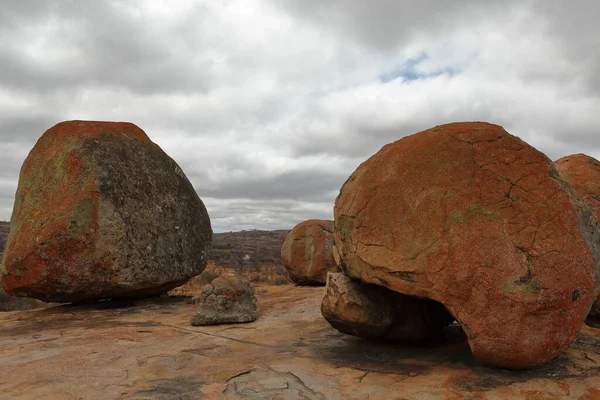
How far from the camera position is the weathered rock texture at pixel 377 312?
16.7 ft

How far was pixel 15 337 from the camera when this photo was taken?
6.20 metres

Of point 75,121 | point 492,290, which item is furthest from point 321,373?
point 75,121

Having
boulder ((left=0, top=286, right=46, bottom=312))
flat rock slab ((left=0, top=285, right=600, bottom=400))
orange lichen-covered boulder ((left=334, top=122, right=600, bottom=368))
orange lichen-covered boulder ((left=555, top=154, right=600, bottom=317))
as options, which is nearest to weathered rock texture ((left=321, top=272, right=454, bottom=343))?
flat rock slab ((left=0, top=285, right=600, bottom=400))

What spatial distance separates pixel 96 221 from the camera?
7.66m

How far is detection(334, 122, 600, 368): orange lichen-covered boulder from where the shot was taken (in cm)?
389

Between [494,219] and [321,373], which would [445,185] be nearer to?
[494,219]

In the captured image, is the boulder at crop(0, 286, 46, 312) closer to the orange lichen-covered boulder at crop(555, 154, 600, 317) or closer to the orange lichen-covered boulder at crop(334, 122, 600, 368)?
the orange lichen-covered boulder at crop(334, 122, 600, 368)

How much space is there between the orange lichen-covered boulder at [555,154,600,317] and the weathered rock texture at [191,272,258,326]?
16.7ft

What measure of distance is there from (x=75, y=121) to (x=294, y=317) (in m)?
5.77

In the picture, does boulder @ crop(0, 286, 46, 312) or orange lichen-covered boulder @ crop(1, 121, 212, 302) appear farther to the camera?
boulder @ crop(0, 286, 46, 312)

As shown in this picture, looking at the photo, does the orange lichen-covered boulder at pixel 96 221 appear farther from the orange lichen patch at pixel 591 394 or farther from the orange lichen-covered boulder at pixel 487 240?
the orange lichen patch at pixel 591 394

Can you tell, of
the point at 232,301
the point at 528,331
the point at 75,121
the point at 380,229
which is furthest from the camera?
the point at 75,121

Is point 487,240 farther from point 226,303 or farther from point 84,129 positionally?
point 84,129

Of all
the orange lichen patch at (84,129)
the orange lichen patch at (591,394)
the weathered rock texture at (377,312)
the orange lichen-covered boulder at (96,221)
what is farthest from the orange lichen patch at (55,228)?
the orange lichen patch at (591,394)
